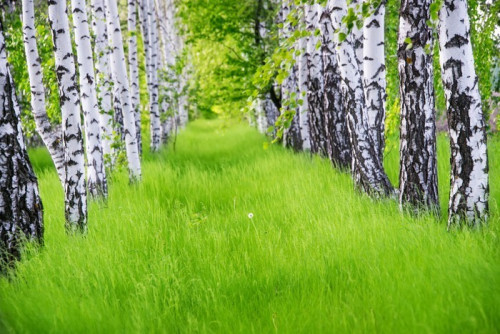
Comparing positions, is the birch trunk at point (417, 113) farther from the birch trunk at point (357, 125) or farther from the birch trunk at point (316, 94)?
the birch trunk at point (316, 94)

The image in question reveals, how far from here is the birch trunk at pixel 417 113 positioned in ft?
12.4

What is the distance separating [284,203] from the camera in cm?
512

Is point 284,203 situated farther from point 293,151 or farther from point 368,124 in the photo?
point 293,151

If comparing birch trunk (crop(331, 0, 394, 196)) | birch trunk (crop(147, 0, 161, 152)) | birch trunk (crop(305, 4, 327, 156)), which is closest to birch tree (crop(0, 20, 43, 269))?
birch trunk (crop(331, 0, 394, 196))

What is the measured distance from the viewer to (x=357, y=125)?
17.0ft

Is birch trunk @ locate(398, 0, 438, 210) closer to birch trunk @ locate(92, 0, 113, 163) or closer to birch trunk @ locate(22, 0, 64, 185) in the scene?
birch trunk @ locate(22, 0, 64, 185)

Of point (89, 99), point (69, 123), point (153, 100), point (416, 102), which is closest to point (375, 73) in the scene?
point (416, 102)

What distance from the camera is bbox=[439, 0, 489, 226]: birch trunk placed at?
3248 mm

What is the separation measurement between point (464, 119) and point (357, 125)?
190 centimetres

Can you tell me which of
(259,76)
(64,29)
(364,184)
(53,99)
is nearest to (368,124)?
(364,184)

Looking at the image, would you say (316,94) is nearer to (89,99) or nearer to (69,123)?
(89,99)

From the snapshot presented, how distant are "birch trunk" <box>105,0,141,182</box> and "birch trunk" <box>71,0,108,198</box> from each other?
109cm

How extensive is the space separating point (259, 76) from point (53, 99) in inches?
177

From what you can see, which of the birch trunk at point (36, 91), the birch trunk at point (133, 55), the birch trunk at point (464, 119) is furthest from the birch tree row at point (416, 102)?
the birch trunk at point (133, 55)
